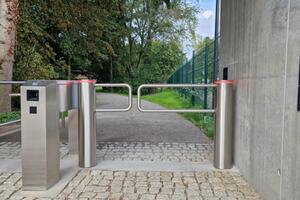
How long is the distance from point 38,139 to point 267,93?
226 cm

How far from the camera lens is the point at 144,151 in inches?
226

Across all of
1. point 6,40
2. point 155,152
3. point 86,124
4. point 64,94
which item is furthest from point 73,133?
point 6,40

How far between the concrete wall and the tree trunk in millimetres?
4902

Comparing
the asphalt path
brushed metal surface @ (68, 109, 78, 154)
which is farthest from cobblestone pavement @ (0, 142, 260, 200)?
the asphalt path

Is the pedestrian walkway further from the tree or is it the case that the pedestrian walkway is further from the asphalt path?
the tree

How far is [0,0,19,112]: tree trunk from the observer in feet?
25.2

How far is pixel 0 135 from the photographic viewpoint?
7227 millimetres

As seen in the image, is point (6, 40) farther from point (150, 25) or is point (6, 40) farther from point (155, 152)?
point (150, 25)

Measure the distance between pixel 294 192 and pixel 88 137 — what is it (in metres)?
2.68

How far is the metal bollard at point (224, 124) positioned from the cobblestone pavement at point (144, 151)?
46cm

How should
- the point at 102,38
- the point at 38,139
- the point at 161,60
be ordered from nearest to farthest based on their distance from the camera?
the point at 38,139
the point at 102,38
the point at 161,60

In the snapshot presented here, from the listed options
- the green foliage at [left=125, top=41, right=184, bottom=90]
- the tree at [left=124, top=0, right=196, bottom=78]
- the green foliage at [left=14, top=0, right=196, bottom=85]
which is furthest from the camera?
the green foliage at [left=125, top=41, right=184, bottom=90]

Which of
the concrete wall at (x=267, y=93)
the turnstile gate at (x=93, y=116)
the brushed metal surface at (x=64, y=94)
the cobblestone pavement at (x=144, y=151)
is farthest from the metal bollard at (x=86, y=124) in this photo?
the concrete wall at (x=267, y=93)

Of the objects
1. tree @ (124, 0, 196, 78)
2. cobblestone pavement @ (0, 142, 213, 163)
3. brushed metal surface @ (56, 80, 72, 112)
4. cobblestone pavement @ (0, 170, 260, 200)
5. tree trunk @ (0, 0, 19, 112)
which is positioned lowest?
cobblestone pavement @ (0, 170, 260, 200)
